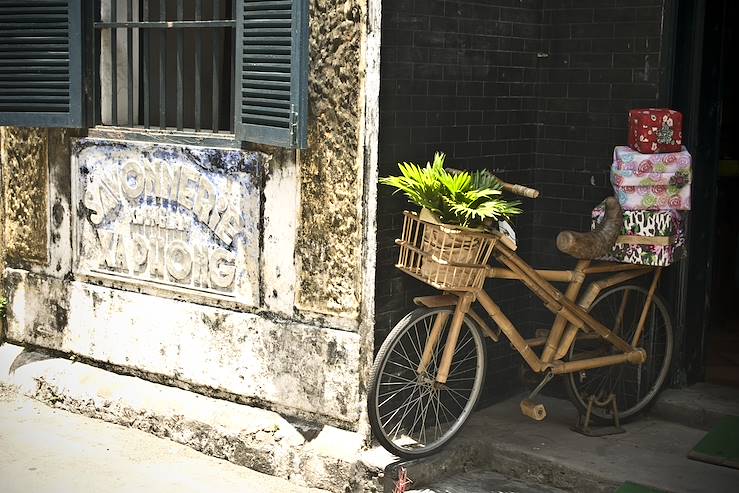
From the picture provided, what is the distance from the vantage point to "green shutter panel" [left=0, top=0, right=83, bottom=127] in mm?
7711

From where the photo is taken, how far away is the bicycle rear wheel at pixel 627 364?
6.92m

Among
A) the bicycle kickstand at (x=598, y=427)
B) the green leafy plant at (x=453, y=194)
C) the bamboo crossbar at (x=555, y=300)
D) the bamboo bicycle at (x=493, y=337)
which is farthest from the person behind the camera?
the bicycle kickstand at (x=598, y=427)

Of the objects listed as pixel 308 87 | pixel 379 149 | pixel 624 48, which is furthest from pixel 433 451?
pixel 624 48

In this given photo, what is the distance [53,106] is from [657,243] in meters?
4.22

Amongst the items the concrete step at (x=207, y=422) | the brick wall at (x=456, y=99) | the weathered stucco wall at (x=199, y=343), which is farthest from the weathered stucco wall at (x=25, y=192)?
the brick wall at (x=456, y=99)

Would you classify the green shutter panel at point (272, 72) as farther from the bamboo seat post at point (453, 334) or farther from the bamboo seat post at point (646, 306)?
the bamboo seat post at point (646, 306)

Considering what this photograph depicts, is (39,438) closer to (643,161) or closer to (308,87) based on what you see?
(308,87)

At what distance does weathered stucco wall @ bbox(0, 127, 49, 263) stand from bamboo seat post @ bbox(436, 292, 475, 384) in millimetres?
3475

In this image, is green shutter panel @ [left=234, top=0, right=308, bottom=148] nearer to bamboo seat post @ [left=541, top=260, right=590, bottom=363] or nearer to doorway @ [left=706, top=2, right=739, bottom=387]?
bamboo seat post @ [left=541, top=260, right=590, bottom=363]

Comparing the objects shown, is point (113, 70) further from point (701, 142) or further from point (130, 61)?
point (701, 142)

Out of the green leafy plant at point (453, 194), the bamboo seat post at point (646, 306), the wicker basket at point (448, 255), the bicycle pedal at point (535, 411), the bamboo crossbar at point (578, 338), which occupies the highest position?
the green leafy plant at point (453, 194)

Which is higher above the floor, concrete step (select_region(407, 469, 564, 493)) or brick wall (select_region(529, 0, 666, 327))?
brick wall (select_region(529, 0, 666, 327))

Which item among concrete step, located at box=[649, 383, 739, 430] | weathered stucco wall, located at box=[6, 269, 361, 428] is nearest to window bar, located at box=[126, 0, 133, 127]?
weathered stucco wall, located at box=[6, 269, 361, 428]

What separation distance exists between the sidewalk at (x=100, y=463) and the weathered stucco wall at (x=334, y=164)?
1.15 metres
